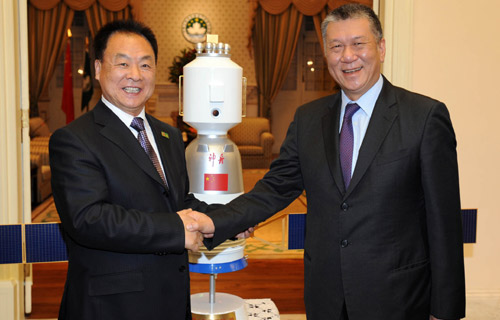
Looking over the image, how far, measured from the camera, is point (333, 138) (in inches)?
78.3

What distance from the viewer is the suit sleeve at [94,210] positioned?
175cm

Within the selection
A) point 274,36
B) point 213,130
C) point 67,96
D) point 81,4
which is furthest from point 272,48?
point 213,130

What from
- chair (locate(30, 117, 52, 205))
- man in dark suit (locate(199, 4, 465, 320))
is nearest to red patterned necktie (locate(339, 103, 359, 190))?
man in dark suit (locate(199, 4, 465, 320))

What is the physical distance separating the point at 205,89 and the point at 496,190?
2.41m

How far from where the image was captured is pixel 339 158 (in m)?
1.95

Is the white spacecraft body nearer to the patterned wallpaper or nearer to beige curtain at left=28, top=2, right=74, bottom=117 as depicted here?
beige curtain at left=28, top=2, right=74, bottom=117

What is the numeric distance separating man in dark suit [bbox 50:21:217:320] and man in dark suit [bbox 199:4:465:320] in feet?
1.69

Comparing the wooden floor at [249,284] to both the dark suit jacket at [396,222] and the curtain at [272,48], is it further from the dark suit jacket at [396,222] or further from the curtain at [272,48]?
the curtain at [272,48]

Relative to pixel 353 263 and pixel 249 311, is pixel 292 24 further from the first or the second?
pixel 353 263

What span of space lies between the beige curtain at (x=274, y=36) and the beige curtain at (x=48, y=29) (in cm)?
277

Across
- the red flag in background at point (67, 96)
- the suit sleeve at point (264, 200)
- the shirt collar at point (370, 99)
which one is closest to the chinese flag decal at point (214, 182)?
the suit sleeve at point (264, 200)

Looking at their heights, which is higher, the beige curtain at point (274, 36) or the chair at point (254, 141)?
the beige curtain at point (274, 36)

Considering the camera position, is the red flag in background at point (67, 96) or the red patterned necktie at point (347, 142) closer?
the red patterned necktie at point (347, 142)

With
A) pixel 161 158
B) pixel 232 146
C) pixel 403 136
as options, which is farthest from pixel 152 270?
pixel 232 146
